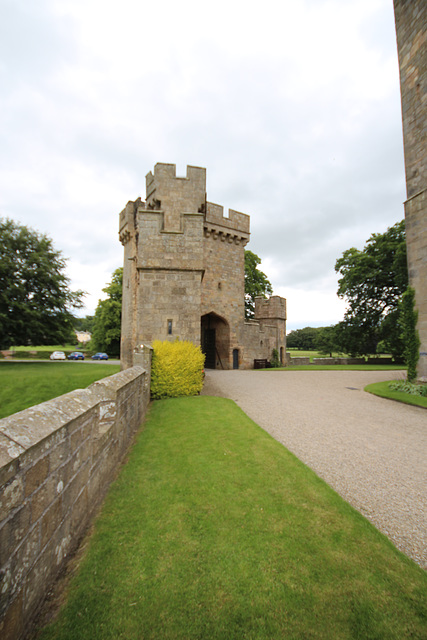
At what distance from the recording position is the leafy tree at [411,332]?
11523mm

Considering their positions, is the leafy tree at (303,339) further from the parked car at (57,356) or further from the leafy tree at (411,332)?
the leafy tree at (411,332)

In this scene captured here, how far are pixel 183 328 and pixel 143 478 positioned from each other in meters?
6.97

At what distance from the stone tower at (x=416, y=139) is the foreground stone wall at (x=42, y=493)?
1263cm

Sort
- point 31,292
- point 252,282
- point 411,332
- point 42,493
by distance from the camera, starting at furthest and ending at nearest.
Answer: point 252,282
point 31,292
point 411,332
point 42,493

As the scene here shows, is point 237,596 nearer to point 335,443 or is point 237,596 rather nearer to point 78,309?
point 335,443

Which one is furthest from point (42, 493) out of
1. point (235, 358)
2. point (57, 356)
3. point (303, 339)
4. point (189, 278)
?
point (303, 339)

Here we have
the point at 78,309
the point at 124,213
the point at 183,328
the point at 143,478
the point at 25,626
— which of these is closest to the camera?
the point at 25,626

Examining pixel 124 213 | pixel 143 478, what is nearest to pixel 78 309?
pixel 124 213

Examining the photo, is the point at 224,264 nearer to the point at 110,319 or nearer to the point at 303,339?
the point at 110,319

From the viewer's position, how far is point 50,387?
39.4 ft

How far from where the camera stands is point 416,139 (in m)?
12.0

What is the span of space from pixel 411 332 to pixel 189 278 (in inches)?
365

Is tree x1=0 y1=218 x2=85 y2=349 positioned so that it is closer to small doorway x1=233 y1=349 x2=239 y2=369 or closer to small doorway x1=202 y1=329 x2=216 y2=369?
small doorway x1=202 y1=329 x2=216 y2=369

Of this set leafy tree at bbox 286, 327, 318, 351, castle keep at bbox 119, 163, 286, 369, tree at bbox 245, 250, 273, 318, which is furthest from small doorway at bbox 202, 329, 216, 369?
leafy tree at bbox 286, 327, 318, 351
